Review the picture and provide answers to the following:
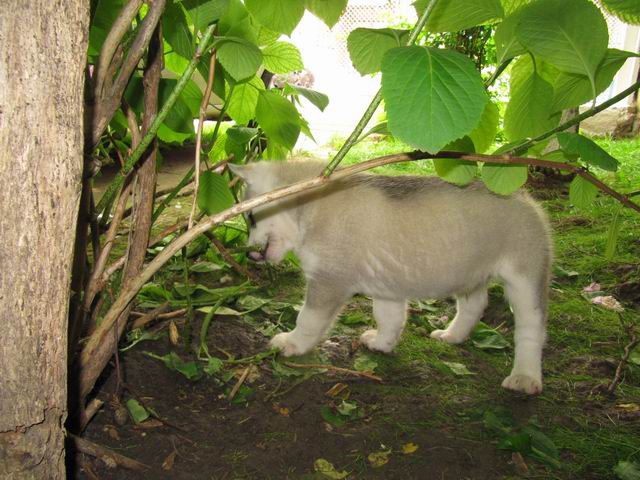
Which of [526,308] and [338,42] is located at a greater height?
[338,42]

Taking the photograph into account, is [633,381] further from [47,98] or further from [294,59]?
[47,98]

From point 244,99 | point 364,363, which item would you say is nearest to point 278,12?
point 244,99

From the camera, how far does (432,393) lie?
6.64 feet

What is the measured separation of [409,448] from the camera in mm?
1683

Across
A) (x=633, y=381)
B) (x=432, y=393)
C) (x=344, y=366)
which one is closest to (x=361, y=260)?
(x=344, y=366)

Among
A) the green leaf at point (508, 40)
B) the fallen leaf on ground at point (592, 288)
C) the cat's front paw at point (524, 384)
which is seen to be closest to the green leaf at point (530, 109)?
the green leaf at point (508, 40)

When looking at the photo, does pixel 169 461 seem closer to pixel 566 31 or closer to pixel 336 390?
pixel 336 390

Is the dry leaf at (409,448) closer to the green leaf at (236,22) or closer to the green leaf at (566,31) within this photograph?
the green leaf at (566,31)

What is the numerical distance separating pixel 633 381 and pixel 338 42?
29.5ft

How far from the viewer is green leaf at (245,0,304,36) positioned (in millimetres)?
1346

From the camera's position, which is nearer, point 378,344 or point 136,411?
point 136,411

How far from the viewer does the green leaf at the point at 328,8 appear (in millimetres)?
1389

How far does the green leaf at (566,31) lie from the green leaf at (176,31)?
81 cm

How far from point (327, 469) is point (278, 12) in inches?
47.4
